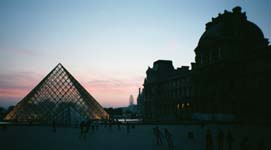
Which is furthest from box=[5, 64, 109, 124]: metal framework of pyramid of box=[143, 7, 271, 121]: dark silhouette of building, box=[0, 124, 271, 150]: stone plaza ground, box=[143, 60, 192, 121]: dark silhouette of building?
box=[143, 60, 192, 121]: dark silhouette of building

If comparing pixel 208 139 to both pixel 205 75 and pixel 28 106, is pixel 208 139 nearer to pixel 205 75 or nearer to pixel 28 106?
pixel 28 106

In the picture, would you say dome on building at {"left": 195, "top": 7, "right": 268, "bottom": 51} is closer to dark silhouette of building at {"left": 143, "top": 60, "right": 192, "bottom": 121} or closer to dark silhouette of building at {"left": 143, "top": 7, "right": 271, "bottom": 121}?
dark silhouette of building at {"left": 143, "top": 7, "right": 271, "bottom": 121}

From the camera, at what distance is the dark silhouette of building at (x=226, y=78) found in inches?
1541

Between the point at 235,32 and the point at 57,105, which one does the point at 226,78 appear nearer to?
the point at 235,32

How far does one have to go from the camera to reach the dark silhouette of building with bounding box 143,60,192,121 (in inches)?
2292

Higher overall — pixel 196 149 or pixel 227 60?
pixel 227 60

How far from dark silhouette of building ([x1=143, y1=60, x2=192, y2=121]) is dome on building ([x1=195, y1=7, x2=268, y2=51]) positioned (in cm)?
985

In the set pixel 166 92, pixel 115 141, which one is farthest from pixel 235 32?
pixel 115 141

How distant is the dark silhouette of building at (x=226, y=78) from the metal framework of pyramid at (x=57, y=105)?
19.9 metres

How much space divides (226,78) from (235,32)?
969 centimetres

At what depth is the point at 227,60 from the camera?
4625 cm

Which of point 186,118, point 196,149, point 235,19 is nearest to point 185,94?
point 186,118

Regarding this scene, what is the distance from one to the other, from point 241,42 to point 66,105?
106 ft

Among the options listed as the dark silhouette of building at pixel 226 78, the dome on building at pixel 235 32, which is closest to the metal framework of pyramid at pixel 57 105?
the dark silhouette of building at pixel 226 78
